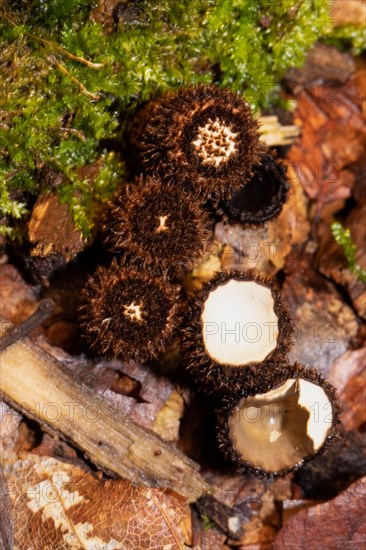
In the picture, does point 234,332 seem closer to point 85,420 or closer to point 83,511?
point 85,420

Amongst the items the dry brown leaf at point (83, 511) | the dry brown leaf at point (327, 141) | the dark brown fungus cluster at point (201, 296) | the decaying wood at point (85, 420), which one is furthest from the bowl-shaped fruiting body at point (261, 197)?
the dry brown leaf at point (83, 511)

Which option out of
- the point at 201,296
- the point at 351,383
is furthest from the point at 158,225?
the point at 351,383

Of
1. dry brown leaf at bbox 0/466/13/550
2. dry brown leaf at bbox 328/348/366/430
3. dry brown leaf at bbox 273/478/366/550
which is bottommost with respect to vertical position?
dry brown leaf at bbox 273/478/366/550

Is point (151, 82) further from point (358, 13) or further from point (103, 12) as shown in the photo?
point (358, 13)

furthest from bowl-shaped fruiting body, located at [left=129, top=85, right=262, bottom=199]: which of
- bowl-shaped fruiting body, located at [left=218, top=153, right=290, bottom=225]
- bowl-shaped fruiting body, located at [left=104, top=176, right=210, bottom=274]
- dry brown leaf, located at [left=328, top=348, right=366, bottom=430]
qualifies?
dry brown leaf, located at [left=328, top=348, right=366, bottom=430]

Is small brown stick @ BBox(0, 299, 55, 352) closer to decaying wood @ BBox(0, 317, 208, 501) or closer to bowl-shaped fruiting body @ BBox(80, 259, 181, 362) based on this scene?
decaying wood @ BBox(0, 317, 208, 501)
